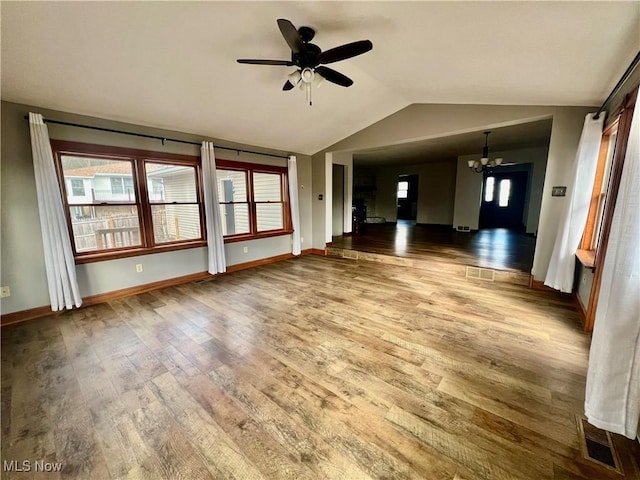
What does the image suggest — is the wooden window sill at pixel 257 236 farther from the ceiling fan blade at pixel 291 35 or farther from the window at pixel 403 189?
the window at pixel 403 189

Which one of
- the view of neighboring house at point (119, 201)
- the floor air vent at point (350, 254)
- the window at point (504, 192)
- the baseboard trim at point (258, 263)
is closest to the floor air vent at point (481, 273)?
the floor air vent at point (350, 254)

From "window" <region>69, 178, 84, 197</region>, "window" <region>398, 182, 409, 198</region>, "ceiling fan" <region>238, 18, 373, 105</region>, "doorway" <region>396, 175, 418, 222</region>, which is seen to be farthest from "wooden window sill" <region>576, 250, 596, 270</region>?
"window" <region>398, 182, 409, 198</region>

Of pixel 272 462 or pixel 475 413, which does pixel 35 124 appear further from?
pixel 475 413

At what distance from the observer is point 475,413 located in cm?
161

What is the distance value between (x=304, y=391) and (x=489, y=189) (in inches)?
410

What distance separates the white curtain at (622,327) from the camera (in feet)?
4.21

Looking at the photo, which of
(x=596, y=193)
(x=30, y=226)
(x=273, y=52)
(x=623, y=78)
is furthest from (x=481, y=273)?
(x=30, y=226)

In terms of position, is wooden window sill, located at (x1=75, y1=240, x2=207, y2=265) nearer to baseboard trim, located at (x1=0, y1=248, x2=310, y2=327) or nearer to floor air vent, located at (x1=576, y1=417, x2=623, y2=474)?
baseboard trim, located at (x1=0, y1=248, x2=310, y2=327)

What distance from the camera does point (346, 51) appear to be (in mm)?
2090

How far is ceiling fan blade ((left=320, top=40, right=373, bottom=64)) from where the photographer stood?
1991mm

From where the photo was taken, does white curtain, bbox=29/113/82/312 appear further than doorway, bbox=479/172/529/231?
No

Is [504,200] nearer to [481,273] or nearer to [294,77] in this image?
[481,273]

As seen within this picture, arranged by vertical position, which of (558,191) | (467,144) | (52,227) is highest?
(467,144)

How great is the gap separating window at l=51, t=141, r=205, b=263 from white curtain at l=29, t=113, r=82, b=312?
0.19 metres
